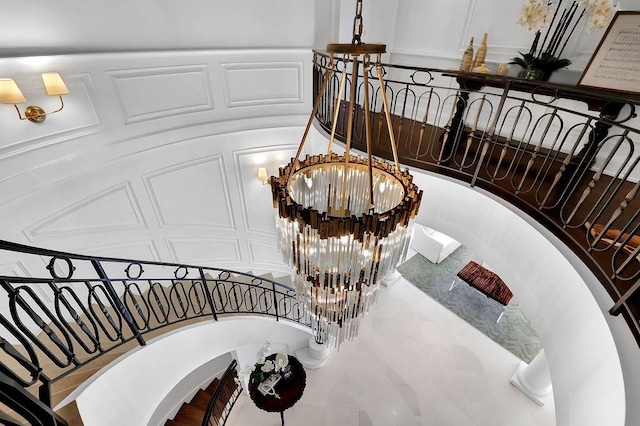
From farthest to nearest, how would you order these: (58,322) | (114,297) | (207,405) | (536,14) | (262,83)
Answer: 1. (207,405)
2. (262,83)
3. (536,14)
4. (114,297)
5. (58,322)

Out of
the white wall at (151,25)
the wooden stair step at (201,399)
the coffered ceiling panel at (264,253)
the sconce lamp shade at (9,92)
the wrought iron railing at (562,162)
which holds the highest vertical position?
the white wall at (151,25)

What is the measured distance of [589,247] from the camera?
1.95 metres

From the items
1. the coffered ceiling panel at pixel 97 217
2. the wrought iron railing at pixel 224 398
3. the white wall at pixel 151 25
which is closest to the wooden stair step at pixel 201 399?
the wrought iron railing at pixel 224 398

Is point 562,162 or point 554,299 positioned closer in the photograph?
point 554,299

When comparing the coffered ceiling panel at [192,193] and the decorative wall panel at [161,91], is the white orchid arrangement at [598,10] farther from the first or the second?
the coffered ceiling panel at [192,193]

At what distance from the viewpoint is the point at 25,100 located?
2676 mm

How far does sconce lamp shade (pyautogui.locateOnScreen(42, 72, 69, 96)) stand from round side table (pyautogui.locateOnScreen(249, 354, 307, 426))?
433 cm

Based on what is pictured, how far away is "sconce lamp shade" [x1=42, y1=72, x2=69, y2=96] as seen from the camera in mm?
2682

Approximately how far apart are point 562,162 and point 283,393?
15.5 feet

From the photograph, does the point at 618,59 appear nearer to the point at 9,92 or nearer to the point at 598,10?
the point at 598,10

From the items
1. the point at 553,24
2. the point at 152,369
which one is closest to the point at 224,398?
the point at 152,369

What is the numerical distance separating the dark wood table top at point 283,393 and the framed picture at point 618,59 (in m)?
5.11

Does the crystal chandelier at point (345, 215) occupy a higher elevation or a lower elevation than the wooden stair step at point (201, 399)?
higher

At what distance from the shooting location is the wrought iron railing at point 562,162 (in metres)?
1.77
